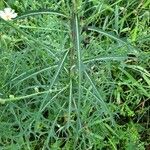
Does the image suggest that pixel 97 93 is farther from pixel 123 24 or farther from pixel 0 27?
pixel 123 24

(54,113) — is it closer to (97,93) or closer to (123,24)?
(97,93)

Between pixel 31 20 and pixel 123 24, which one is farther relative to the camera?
pixel 123 24

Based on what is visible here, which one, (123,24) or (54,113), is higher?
(123,24)

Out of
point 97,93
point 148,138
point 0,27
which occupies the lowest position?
point 148,138

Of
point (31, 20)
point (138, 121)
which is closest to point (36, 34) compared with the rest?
point (31, 20)

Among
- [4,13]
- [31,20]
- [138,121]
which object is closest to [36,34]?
[31,20]

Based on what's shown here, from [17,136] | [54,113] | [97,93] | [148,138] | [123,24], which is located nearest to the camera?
[97,93]

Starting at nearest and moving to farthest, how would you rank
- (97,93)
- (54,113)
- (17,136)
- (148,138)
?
1. (97,93)
2. (17,136)
3. (54,113)
4. (148,138)
